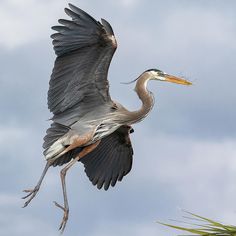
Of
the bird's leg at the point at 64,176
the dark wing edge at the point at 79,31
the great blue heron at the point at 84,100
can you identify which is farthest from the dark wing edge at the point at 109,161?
the dark wing edge at the point at 79,31

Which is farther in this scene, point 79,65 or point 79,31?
point 79,65

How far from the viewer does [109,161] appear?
1194cm

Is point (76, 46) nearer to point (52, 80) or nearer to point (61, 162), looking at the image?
point (52, 80)

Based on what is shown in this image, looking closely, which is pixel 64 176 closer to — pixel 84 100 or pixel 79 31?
pixel 84 100

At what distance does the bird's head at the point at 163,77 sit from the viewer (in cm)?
1123

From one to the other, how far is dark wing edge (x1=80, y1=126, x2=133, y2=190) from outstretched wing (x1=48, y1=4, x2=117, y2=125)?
59.3 inches

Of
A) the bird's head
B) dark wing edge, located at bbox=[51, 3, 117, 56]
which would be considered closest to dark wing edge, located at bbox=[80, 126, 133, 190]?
the bird's head

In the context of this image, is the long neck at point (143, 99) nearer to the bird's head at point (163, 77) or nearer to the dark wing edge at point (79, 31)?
the bird's head at point (163, 77)

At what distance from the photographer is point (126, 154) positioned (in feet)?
39.0

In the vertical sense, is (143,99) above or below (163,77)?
below

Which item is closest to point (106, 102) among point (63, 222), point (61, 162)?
point (61, 162)

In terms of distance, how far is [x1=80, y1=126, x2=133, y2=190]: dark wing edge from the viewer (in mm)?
11820

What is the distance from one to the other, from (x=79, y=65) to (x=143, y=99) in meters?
1.57

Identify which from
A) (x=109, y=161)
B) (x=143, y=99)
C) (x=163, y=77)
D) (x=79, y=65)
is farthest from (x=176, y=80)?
(x=79, y=65)
